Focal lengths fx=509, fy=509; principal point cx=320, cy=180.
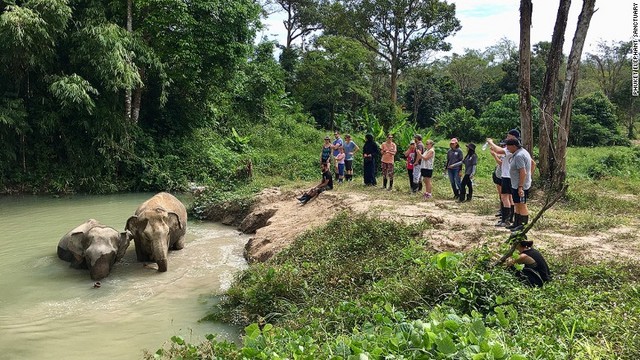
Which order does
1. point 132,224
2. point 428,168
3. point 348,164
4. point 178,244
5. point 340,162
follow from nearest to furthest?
point 132,224 → point 178,244 → point 428,168 → point 340,162 → point 348,164

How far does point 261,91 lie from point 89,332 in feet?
76.3

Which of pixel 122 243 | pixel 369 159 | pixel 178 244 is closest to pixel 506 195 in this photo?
pixel 369 159

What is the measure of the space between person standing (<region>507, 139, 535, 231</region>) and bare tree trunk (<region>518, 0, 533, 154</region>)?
4823 mm

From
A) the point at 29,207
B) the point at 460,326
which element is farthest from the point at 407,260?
the point at 29,207

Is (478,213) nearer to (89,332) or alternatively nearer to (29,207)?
(89,332)

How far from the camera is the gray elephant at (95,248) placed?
28.6 ft

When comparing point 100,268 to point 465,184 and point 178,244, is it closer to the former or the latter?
point 178,244

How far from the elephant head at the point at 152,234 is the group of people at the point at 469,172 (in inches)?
160

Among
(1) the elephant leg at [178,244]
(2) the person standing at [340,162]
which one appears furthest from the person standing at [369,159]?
(1) the elephant leg at [178,244]

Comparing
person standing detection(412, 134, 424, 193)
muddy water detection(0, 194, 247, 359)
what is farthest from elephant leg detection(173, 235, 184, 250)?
person standing detection(412, 134, 424, 193)

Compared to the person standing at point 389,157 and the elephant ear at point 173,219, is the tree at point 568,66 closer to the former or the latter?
the person standing at point 389,157

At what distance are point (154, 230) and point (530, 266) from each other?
6.44 meters

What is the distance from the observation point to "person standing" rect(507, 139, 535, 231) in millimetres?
7824

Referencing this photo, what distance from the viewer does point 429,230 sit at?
8297 mm
